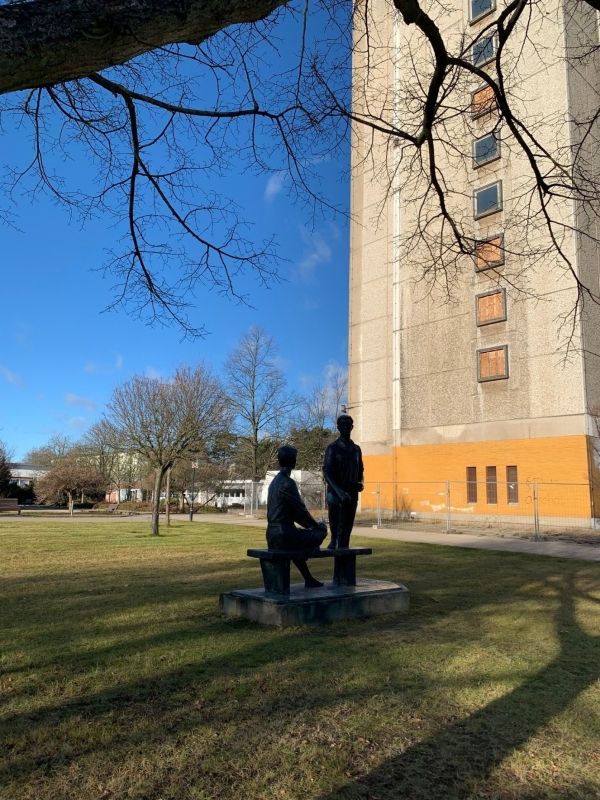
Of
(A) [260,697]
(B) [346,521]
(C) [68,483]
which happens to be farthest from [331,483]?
(C) [68,483]

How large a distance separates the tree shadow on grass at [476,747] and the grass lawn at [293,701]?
0.04 ft

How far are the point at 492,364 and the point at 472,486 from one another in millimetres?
5654

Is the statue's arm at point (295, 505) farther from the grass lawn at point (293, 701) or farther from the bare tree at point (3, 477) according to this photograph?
the bare tree at point (3, 477)

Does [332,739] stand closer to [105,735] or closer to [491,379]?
[105,735]

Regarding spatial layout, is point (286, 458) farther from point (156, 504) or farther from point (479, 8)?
point (479, 8)

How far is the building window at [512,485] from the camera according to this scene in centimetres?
2627

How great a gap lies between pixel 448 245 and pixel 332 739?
4.72 meters

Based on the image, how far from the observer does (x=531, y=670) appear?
4875mm

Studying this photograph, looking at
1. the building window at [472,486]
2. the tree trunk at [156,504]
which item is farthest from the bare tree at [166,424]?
the building window at [472,486]

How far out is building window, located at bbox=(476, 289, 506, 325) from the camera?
27409mm

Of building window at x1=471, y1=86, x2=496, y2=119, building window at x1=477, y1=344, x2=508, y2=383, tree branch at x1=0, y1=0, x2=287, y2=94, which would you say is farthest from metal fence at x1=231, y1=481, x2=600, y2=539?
tree branch at x1=0, y1=0, x2=287, y2=94

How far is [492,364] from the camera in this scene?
27609mm

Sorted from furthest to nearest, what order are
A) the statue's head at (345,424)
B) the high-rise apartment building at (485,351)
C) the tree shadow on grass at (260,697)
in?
the high-rise apartment building at (485,351)
the statue's head at (345,424)
the tree shadow on grass at (260,697)

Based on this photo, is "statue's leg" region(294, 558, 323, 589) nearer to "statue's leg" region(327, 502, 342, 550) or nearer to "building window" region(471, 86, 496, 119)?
"statue's leg" region(327, 502, 342, 550)
